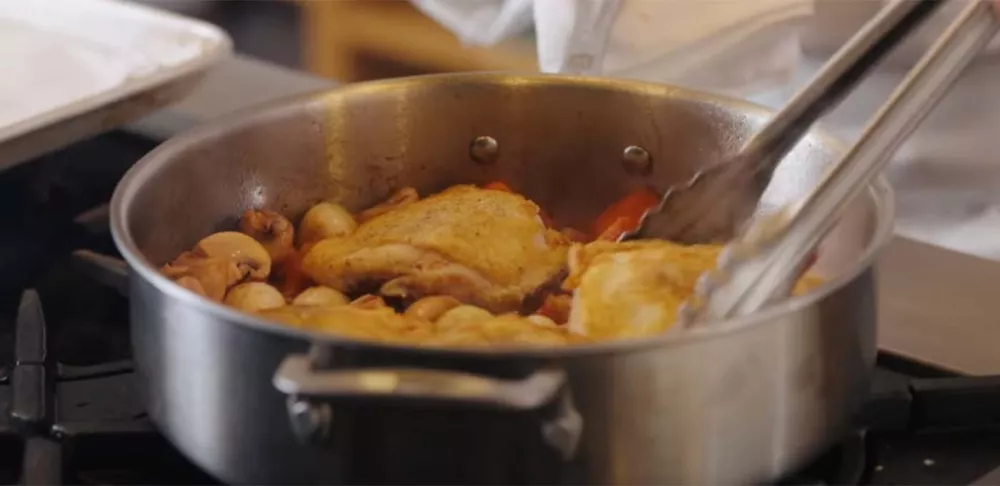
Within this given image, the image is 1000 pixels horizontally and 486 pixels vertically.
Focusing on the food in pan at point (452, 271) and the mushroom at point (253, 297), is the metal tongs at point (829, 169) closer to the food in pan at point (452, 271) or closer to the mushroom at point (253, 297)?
the food in pan at point (452, 271)

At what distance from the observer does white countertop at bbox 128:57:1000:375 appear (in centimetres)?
57

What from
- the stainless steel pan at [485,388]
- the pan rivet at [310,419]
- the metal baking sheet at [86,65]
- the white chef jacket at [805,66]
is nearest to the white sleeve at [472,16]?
the white chef jacket at [805,66]

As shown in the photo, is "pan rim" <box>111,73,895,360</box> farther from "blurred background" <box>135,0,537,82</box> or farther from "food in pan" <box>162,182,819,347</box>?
"blurred background" <box>135,0,537,82</box>

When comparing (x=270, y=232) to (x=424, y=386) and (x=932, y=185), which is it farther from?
(x=932, y=185)

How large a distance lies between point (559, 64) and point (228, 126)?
13.5 inches

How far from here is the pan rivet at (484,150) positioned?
62cm

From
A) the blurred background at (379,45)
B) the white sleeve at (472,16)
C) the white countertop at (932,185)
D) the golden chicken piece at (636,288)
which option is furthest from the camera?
the blurred background at (379,45)

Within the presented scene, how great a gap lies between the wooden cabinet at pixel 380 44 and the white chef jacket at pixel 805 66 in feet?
1.88

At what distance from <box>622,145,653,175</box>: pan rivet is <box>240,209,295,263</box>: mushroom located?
0.17 m

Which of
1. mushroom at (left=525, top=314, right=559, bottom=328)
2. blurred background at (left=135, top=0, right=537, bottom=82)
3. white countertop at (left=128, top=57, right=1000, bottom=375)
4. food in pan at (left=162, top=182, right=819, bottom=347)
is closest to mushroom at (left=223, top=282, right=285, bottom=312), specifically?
food in pan at (left=162, top=182, right=819, bottom=347)

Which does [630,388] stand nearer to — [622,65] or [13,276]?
[13,276]

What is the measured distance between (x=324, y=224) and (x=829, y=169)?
244 millimetres

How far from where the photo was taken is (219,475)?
16.7 inches

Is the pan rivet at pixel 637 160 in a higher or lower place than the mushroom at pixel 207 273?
higher
